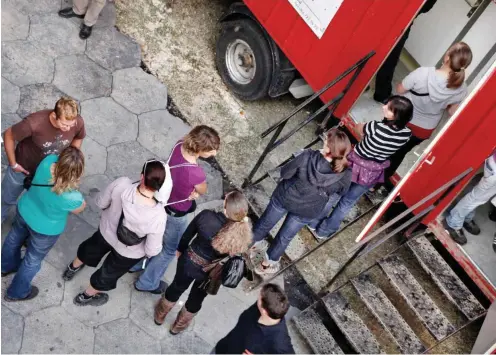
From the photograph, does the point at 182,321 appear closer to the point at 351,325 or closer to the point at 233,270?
the point at 233,270

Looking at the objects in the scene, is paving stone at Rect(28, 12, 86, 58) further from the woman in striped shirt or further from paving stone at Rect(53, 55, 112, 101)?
the woman in striped shirt

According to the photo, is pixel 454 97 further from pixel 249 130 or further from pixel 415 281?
pixel 249 130

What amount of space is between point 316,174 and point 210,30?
384 cm

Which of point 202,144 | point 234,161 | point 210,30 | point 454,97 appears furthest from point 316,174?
point 210,30

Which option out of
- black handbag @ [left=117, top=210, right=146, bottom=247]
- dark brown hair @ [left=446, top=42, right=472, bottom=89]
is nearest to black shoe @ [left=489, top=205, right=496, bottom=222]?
dark brown hair @ [left=446, top=42, right=472, bottom=89]

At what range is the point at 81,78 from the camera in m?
7.74

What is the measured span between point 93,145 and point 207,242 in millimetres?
2553

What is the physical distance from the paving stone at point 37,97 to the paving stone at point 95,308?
6.22 ft

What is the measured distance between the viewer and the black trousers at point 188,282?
→ 5414 mm

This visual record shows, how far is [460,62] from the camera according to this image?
20.0 ft

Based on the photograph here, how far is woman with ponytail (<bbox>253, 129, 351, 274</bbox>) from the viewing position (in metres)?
5.75

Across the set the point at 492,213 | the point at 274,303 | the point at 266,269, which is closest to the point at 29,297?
the point at 266,269

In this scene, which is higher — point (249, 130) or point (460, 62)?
point (460, 62)

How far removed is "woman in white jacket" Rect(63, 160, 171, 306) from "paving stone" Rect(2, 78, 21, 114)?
2.07m
